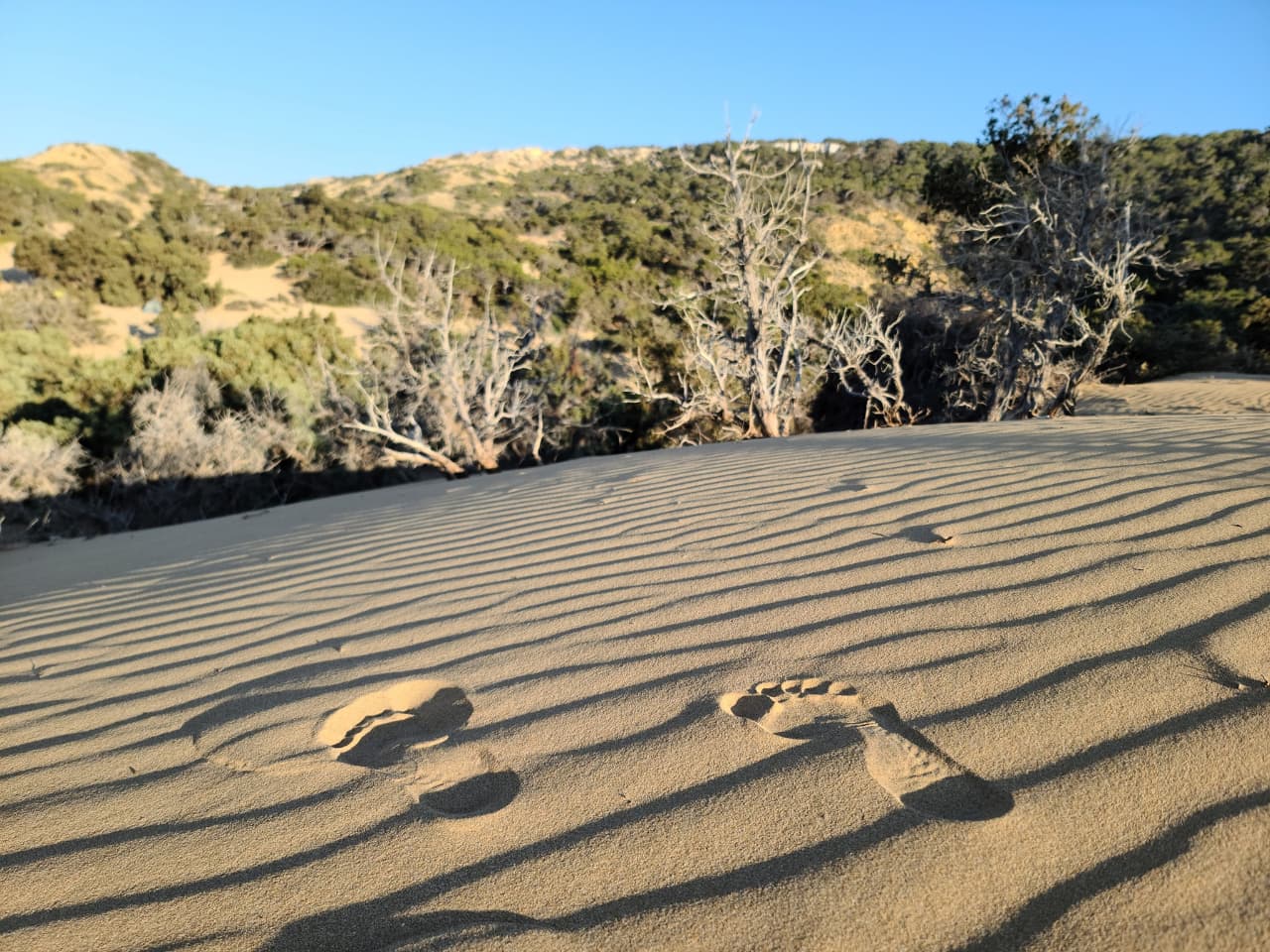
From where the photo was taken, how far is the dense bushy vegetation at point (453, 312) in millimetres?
7480

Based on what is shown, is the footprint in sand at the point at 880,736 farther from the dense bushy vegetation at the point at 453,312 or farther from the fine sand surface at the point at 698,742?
the dense bushy vegetation at the point at 453,312

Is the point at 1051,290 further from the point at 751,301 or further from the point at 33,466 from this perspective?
the point at 33,466

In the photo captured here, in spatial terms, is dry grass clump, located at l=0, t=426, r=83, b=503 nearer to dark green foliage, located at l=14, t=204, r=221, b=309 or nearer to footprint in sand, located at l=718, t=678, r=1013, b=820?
dark green foliage, located at l=14, t=204, r=221, b=309

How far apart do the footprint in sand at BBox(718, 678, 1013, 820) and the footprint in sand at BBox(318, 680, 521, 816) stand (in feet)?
1.76

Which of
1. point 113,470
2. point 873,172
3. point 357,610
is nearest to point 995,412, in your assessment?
point 357,610

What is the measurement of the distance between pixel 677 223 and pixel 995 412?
1293 cm

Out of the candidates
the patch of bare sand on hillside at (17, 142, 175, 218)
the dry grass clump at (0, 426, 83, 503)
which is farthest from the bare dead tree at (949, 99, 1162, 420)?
the patch of bare sand on hillside at (17, 142, 175, 218)

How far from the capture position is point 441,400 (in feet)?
26.9

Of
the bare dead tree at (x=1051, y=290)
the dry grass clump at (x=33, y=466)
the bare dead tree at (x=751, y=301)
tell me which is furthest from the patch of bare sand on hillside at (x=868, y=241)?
the dry grass clump at (x=33, y=466)

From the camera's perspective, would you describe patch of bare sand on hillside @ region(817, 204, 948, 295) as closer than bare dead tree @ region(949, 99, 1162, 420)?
No

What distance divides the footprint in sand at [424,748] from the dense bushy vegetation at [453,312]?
5481 mm

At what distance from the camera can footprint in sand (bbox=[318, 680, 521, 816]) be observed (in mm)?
1322

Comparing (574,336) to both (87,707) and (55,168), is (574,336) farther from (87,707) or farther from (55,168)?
(55,168)

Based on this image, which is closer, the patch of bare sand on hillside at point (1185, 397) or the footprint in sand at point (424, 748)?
the footprint in sand at point (424, 748)
